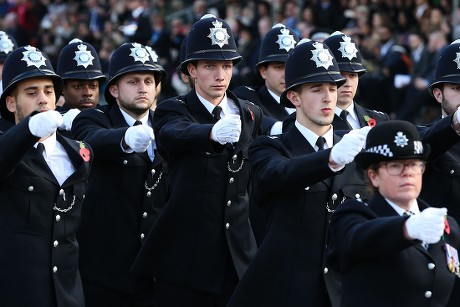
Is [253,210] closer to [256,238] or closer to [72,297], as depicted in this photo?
[256,238]

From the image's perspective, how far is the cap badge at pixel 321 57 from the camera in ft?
24.1

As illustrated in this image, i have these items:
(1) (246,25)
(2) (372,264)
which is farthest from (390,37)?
(2) (372,264)

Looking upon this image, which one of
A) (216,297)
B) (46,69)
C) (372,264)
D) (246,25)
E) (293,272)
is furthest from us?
(246,25)

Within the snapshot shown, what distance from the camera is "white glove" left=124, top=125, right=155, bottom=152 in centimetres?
809

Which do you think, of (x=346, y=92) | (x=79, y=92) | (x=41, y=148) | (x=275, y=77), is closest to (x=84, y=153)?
(x=41, y=148)

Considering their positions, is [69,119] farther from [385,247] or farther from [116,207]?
[385,247]

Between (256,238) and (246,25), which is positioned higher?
(246,25)

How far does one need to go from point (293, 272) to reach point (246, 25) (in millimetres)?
14288

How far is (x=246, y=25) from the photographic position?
21.1m

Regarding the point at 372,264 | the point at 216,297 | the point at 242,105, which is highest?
the point at 242,105

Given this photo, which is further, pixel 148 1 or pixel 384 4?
pixel 148 1

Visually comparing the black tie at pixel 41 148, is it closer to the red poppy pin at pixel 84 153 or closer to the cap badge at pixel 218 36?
the red poppy pin at pixel 84 153

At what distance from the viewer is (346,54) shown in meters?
9.40

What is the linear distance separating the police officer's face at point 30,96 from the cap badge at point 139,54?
5.45 feet
